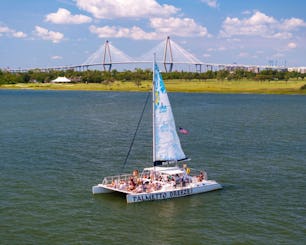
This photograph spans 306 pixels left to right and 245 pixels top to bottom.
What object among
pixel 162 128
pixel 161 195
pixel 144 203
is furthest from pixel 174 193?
pixel 162 128

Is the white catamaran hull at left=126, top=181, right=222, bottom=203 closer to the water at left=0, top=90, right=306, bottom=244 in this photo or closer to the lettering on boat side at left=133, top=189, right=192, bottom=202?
the lettering on boat side at left=133, top=189, right=192, bottom=202

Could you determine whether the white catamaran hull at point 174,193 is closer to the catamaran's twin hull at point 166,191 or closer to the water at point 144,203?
the catamaran's twin hull at point 166,191

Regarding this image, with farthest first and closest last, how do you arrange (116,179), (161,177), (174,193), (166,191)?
1. (116,179)
2. (161,177)
3. (174,193)
4. (166,191)

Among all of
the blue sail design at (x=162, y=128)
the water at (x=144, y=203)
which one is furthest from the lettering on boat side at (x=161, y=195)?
the blue sail design at (x=162, y=128)

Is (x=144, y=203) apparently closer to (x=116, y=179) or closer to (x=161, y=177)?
(x=161, y=177)

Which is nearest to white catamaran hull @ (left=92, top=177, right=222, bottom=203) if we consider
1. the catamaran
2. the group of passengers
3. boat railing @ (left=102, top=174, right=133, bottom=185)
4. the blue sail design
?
the catamaran

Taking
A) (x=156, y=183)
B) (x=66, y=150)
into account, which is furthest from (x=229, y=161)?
(x=66, y=150)
